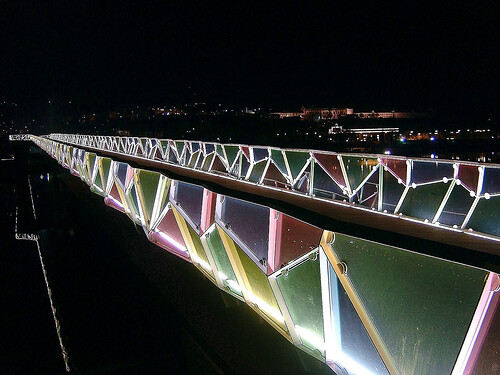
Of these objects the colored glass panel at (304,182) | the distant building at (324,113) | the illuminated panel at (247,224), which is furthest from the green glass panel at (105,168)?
the distant building at (324,113)

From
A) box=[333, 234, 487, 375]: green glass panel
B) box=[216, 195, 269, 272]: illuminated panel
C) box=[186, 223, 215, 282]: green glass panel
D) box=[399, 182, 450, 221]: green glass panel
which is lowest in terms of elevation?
box=[186, 223, 215, 282]: green glass panel

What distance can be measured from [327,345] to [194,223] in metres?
2.88

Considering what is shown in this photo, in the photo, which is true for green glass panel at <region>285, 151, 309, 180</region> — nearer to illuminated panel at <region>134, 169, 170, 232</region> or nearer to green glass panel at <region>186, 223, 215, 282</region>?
illuminated panel at <region>134, 169, 170, 232</region>

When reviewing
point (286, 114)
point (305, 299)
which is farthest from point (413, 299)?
point (286, 114)

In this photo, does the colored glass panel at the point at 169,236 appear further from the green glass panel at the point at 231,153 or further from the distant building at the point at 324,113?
the distant building at the point at 324,113

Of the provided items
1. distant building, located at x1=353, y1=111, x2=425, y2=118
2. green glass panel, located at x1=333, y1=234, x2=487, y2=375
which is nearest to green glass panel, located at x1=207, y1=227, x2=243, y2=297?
green glass panel, located at x1=333, y1=234, x2=487, y2=375

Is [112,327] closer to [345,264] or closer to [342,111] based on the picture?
[345,264]

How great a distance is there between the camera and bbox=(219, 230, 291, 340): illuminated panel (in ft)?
15.2

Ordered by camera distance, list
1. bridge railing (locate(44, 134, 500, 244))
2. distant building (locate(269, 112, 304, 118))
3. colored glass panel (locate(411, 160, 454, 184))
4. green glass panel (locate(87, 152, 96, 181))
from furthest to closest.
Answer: distant building (locate(269, 112, 304, 118))
green glass panel (locate(87, 152, 96, 181))
colored glass panel (locate(411, 160, 454, 184))
bridge railing (locate(44, 134, 500, 244))

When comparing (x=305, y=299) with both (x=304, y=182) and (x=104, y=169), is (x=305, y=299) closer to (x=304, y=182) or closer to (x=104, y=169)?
(x=304, y=182)

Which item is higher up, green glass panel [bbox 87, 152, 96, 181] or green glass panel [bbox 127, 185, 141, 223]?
green glass panel [bbox 127, 185, 141, 223]

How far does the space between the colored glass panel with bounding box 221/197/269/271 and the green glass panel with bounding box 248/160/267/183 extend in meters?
Answer: 8.56

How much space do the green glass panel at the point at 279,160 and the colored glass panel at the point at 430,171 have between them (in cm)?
478

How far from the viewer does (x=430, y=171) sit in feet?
24.8
